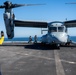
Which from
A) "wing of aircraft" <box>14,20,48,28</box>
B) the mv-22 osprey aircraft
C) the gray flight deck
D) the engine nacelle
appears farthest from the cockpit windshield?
the gray flight deck

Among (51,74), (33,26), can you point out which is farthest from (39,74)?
(33,26)

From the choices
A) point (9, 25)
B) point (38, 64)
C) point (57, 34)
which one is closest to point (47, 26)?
point (57, 34)

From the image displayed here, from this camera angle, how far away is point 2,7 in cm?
3369

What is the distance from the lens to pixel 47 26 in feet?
108

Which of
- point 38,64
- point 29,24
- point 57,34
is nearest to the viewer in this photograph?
point 38,64

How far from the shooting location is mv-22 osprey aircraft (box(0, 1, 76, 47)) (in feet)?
87.0

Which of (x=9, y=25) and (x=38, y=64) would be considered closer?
(x=38, y=64)

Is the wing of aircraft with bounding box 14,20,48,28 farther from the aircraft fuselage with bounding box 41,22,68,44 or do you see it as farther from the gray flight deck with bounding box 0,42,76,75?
the gray flight deck with bounding box 0,42,76,75

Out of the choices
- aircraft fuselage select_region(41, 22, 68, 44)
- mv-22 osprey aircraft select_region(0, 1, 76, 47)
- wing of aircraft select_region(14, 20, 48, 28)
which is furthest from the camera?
wing of aircraft select_region(14, 20, 48, 28)

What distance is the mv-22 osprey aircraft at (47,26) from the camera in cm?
2653

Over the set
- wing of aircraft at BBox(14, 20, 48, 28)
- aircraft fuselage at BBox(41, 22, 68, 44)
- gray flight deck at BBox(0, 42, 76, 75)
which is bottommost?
gray flight deck at BBox(0, 42, 76, 75)

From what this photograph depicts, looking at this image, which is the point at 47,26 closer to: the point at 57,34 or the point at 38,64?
the point at 57,34

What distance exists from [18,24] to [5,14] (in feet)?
18.2

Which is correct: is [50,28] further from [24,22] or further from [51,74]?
[51,74]
